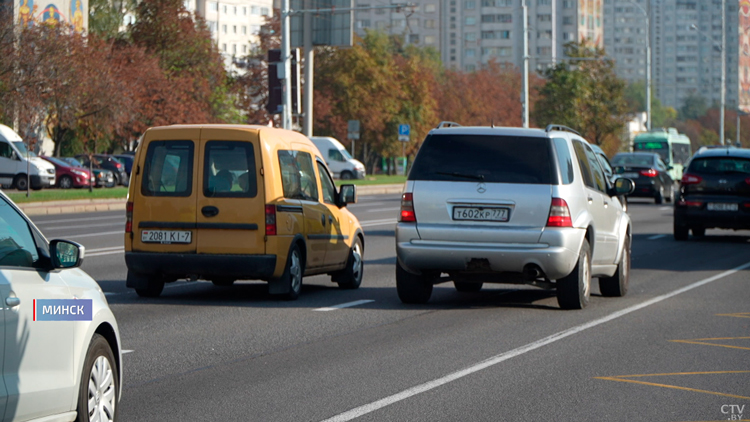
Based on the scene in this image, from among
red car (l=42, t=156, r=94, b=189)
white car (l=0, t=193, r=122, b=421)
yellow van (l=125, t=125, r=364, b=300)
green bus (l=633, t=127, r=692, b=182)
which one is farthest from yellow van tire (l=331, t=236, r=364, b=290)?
green bus (l=633, t=127, r=692, b=182)

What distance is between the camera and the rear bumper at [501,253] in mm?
10805

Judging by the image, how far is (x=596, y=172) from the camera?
12.8 metres

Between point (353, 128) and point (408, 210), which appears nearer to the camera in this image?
point (408, 210)

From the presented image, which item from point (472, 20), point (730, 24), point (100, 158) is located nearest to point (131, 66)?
point (100, 158)

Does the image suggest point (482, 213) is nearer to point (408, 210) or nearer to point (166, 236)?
point (408, 210)

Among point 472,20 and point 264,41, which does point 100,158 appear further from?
point 472,20

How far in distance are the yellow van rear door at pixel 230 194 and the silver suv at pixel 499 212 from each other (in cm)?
154

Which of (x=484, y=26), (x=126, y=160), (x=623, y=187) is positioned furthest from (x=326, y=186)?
(x=484, y=26)

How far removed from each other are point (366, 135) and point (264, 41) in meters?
9.38

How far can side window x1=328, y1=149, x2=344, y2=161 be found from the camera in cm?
6112

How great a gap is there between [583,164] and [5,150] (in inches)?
1388

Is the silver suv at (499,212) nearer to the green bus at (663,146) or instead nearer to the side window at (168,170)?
the side window at (168,170)
